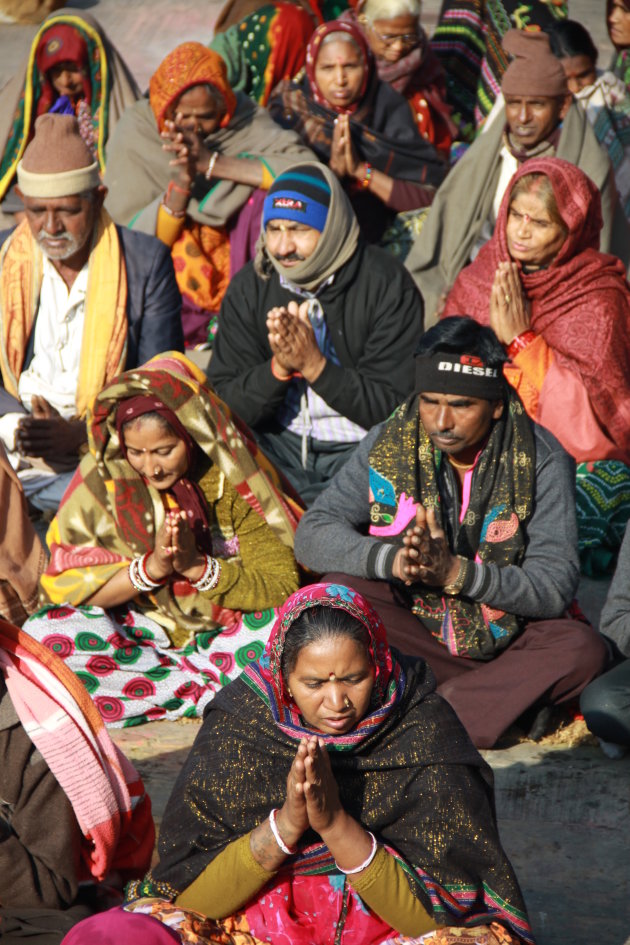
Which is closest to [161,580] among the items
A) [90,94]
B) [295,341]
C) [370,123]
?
[295,341]

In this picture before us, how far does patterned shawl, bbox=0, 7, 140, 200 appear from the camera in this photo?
9859 millimetres

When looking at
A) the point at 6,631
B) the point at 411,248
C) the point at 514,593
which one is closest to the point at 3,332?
the point at 411,248

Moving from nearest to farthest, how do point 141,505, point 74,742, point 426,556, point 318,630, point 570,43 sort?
point 318,630, point 74,742, point 426,556, point 141,505, point 570,43

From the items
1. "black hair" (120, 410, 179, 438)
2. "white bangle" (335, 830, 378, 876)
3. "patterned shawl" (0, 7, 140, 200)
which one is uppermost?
"white bangle" (335, 830, 378, 876)

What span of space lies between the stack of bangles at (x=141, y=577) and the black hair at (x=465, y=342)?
3.69ft

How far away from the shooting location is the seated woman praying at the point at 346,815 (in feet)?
11.4

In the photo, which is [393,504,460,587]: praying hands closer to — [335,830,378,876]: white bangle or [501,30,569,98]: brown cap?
[335,830,378,876]: white bangle

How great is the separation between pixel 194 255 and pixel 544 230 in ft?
7.49

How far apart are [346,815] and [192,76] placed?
5.80m

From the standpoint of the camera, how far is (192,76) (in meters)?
8.44

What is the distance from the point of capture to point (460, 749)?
3.62m

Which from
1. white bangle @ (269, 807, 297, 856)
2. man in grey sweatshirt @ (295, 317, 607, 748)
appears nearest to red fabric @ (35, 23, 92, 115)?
man in grey sweatshirt @ (295, 317, 607, 748)

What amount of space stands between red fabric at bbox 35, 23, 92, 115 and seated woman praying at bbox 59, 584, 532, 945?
6.96m

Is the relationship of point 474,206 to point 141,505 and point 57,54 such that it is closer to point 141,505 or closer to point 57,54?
point 141,505
